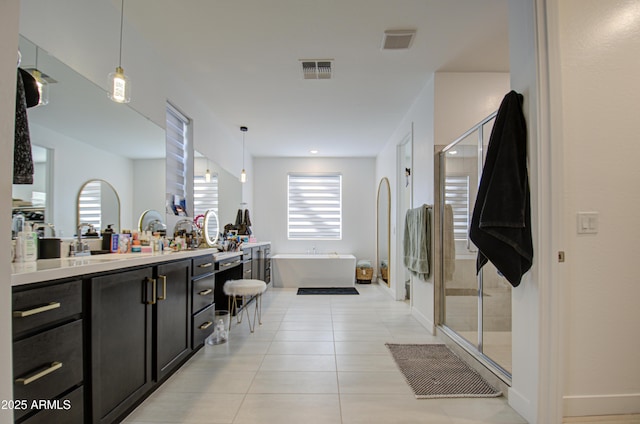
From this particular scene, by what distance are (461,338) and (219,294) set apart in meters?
2.62

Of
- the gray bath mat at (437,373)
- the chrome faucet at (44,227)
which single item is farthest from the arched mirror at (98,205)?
the gray bath mat at (437,373)

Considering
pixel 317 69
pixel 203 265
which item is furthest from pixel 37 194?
pixel 317 69

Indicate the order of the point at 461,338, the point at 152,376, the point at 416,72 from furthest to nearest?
the point at 416,72, the point at 461,338, the point at 152,376

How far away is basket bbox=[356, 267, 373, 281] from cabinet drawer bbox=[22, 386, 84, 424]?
5.23m

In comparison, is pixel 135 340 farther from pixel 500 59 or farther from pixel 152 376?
pixel 500 59

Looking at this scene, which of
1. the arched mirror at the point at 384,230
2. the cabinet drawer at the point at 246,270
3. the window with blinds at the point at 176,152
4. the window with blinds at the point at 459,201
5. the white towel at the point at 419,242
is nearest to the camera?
the window with blinds at the point at 459,201

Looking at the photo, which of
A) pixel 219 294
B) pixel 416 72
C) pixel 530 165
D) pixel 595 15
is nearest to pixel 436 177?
pixel 416 72

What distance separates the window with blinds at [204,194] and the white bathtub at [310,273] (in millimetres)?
2141

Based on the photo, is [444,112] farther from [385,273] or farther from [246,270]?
[385,273]

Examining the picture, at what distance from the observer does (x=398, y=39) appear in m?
2.54

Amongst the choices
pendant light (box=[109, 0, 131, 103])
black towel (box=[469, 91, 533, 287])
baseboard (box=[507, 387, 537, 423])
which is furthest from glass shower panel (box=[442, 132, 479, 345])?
pendant light (box=[109, 0, 131, 103])

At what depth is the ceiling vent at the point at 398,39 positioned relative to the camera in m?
2.45

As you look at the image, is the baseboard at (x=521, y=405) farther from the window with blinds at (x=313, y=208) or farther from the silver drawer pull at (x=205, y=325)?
the window with blinds at (x=313, y=208)

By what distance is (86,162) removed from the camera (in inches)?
77.6
